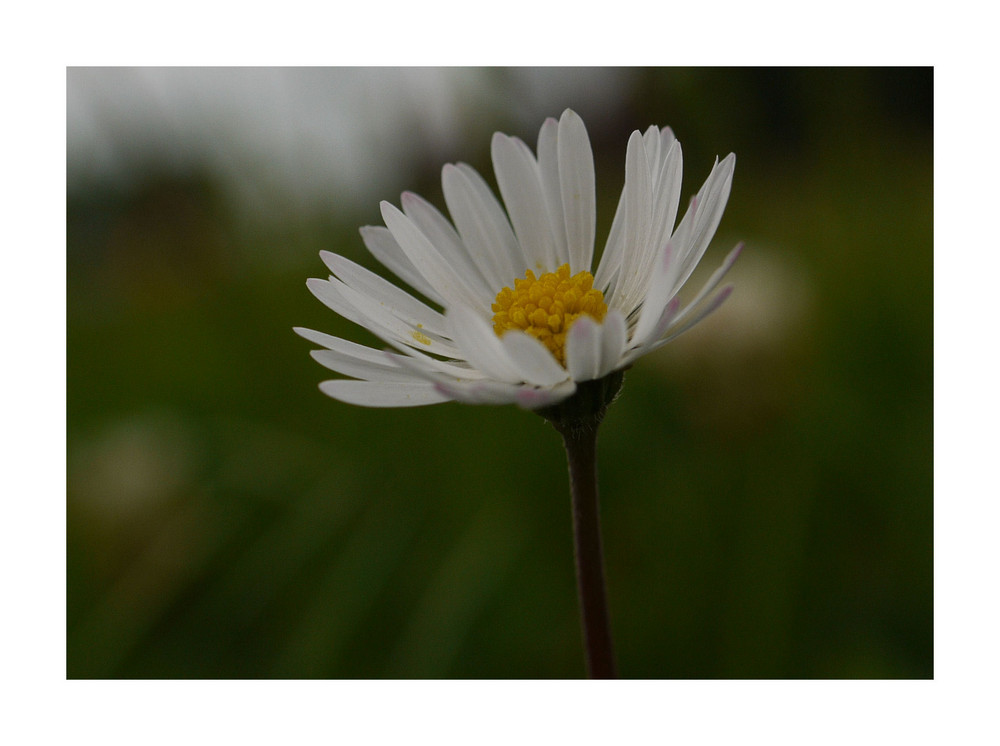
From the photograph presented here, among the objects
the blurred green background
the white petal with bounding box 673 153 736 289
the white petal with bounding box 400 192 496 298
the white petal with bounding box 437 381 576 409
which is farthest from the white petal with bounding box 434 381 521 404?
the blurred green background

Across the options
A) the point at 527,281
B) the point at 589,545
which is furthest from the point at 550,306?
the point at 589,545

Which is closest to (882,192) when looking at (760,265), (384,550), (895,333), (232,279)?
(895,333)

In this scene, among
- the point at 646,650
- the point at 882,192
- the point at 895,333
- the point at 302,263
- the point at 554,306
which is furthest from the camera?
the point at 302,263

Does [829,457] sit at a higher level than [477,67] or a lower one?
lower

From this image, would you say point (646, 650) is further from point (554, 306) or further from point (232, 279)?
Result: point (232, 279)

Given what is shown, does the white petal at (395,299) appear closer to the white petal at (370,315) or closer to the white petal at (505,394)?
the white petal at (370,315)

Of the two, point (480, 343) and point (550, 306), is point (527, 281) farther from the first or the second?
point (480, 343)
